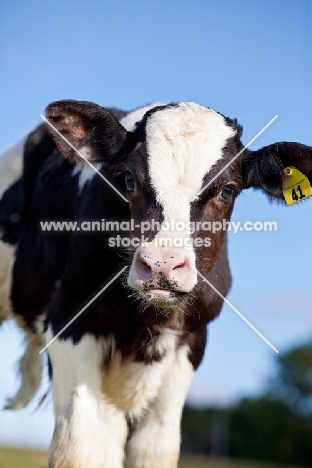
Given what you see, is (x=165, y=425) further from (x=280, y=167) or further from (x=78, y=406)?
(x=280, y=167)

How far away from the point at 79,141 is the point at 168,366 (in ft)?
6.81

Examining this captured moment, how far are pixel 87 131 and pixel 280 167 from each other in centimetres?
162

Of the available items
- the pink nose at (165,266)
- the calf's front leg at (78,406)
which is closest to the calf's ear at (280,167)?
the pink nose at (165,266)

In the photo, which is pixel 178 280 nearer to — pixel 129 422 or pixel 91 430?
pixel 91 430

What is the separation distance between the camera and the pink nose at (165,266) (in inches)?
197

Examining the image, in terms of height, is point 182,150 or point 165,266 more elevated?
point 182,150

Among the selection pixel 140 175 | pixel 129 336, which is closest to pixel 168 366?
pixel 129 336

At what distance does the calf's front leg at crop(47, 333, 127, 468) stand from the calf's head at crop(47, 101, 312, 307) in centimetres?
117

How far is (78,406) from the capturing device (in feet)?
20.1

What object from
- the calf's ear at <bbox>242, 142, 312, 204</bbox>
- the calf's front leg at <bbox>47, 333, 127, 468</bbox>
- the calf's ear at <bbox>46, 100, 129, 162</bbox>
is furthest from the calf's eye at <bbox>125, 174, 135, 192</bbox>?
the calf's front leg at <bbox>47, 333, 127, 468</bbox>

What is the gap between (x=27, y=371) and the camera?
9.48 meters

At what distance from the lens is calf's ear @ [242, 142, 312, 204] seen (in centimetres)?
638

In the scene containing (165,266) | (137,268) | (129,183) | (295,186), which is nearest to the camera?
(165,266)

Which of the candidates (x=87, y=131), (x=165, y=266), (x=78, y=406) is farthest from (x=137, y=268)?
(x=87, y=131)
